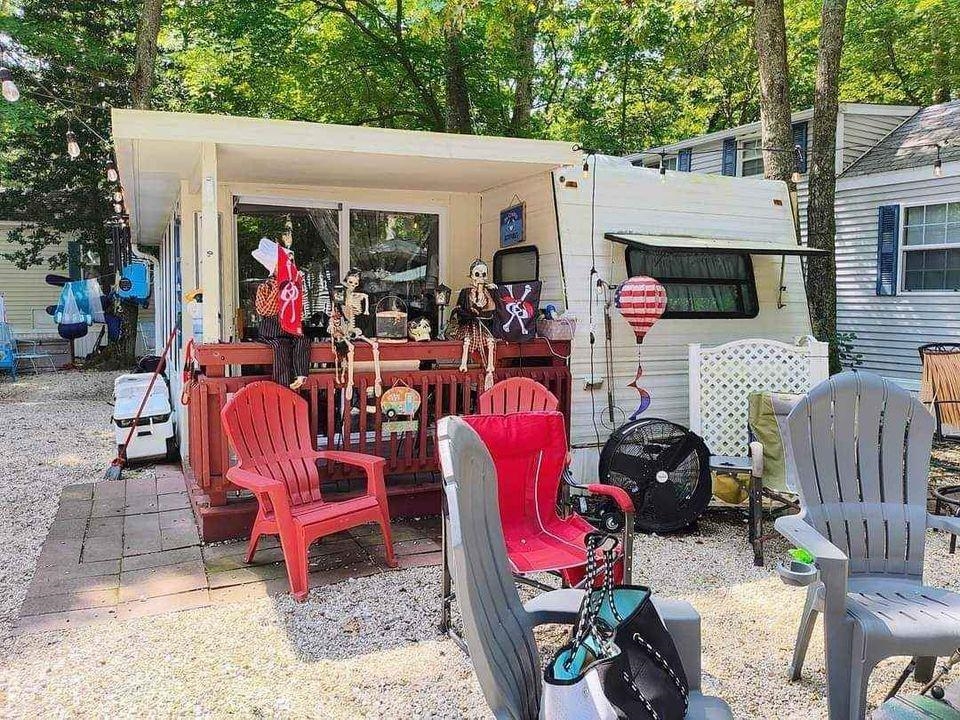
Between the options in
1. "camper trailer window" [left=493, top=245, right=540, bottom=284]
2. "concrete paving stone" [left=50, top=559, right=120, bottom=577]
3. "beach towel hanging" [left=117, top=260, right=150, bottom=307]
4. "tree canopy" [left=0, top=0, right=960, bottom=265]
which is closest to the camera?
"concrete paving stone" [left=50, top=559, right=120, bottom=577]

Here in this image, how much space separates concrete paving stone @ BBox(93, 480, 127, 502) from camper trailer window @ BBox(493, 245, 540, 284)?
3422mm

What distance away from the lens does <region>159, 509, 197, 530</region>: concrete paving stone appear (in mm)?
4629

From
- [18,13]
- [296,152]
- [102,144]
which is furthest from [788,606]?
[18,13]

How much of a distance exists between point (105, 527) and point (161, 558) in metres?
0.82

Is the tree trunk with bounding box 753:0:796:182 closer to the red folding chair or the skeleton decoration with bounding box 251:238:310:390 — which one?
the red folding chair

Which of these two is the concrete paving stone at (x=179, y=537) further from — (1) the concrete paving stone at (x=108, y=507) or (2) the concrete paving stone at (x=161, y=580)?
(1) the concrete paving stone at (x=108, y=507)

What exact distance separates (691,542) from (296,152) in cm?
350

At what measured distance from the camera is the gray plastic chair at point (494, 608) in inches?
67.9

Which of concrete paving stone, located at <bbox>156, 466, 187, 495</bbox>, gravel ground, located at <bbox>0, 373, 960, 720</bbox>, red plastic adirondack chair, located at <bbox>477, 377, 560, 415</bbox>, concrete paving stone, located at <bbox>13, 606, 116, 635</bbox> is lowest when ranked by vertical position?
gravel ground, located at <bbox>0, 373, 960, 720</bbox>

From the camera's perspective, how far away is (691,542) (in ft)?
14.6

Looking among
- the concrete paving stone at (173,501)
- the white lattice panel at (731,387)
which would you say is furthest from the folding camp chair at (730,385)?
the concrete paving stone at (173,501)

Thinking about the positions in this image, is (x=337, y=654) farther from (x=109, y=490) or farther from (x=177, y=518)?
(x=109, y=490)

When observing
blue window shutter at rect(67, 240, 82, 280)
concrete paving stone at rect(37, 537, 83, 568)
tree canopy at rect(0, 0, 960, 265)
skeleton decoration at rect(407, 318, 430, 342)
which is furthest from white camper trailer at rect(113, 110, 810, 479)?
blue window shutter at rect(67, 240, 82, 280)

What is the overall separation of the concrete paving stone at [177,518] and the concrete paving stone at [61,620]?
48.3 inches
